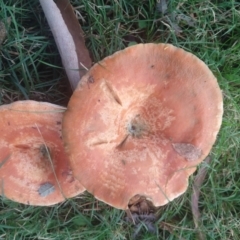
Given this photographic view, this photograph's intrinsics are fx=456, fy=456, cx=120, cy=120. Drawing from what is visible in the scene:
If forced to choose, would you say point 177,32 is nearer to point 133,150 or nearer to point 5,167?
point 133,150

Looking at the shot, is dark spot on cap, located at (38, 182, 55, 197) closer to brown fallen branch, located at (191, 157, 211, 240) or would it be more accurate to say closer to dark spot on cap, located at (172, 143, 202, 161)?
dark spot on cap, located at (172, 143, 202, 161)

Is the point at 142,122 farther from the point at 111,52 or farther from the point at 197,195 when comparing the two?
the point at 197,195

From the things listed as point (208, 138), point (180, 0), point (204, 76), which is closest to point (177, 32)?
point (180, 0)

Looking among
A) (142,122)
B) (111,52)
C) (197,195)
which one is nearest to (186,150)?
(142,122)

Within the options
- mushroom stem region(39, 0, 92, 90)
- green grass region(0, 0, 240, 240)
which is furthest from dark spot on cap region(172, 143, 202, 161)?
mushroom stem region(39, 0, 92, 90)

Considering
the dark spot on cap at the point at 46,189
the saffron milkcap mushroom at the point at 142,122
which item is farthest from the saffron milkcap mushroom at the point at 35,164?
the saffron milkcap mushroom at the point at 142,122
